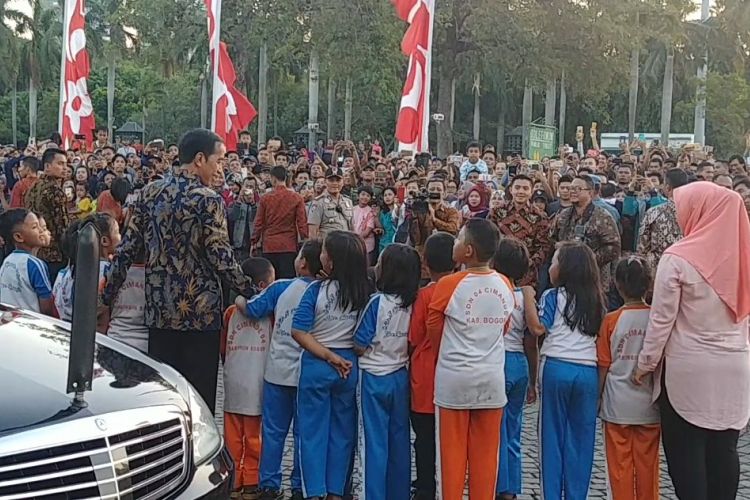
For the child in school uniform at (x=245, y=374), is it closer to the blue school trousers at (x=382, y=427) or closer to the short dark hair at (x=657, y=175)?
the blue school trousers at (x=382, y=427)

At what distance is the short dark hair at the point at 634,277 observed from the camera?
470cm

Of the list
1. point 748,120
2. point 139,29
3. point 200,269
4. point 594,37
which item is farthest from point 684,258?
point 748,120

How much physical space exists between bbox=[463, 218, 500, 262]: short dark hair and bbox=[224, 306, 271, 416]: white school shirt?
1285mm

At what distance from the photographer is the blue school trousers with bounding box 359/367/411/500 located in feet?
15.5

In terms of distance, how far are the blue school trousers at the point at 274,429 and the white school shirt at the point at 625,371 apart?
1.70m

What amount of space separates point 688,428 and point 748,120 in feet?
151

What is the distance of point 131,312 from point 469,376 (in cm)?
193

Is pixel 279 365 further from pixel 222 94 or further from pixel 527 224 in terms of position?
pixel 222 94

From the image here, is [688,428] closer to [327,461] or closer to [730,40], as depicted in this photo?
[327,461]

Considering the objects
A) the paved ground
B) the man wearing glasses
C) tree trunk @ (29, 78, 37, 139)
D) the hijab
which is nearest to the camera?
the hijab

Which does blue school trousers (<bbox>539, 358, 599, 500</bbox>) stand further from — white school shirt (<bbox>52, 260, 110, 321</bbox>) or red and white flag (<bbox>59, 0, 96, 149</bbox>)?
red and white flag (<bbox>59, 0, 96, 149</bbox>)

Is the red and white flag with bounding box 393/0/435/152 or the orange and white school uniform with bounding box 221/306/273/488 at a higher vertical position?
the red and white flag with bounding box 393/0/435/152

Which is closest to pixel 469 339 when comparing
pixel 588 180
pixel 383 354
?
pixel 383 354

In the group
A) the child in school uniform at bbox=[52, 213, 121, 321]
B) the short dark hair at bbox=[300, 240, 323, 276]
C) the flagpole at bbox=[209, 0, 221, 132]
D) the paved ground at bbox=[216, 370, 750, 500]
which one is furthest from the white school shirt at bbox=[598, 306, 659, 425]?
the flagpole at bbox=[209, 0, 221, 132]
